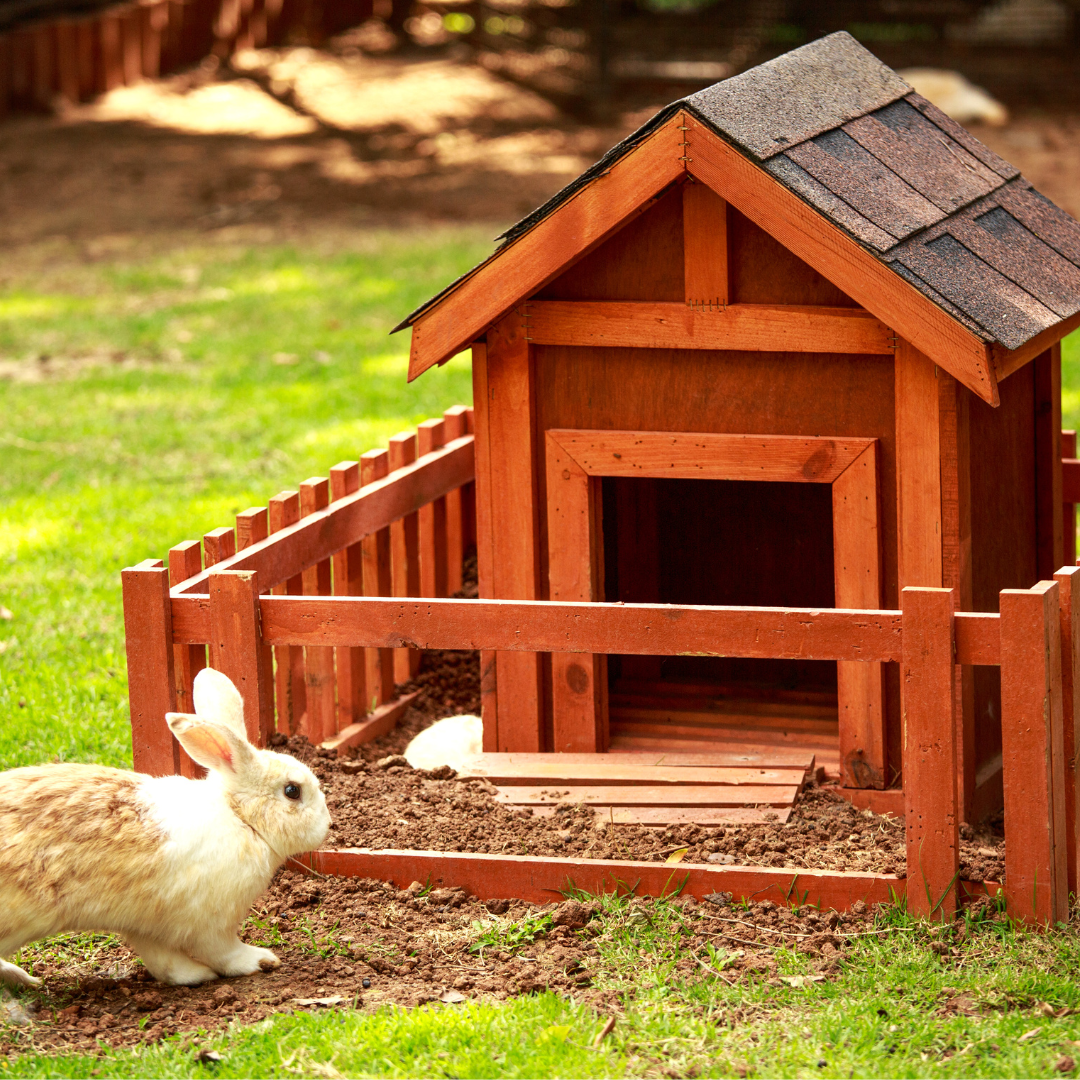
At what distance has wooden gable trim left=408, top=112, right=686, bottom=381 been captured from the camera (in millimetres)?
4281

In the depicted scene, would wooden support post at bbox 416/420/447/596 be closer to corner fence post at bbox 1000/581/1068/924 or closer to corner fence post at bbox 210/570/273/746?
corner fence post at bbox 210/570/273/746

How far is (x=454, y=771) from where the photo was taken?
4.78 meters

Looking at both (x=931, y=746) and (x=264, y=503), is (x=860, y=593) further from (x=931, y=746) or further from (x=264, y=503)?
(x=264, y=503)

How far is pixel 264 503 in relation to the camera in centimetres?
767

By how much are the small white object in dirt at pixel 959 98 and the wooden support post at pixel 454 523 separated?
13.0 metres

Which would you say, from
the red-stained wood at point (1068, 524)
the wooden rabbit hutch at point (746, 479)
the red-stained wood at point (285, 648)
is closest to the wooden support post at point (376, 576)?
the wooden rabbit hutch at point (746, 479)

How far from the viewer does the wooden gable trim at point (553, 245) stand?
4.28m

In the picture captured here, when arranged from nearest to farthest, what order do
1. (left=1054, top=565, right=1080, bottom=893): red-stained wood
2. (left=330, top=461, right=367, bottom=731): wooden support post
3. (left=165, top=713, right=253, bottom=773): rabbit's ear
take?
(left=165, top=713, right=253, bottom=773): rabbit's ear → (left=1054, top=565, right=1080, bottom=893): red-stained wood → (left=330, top=461, right=367, bottom=731): wooden support post

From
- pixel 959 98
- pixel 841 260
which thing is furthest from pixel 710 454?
pixel 959 98

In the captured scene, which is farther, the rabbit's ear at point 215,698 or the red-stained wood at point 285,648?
the red-stained wood at point 285,648

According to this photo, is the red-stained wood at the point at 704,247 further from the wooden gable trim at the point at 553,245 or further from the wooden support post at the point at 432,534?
the wooden support post at the point at 432,534

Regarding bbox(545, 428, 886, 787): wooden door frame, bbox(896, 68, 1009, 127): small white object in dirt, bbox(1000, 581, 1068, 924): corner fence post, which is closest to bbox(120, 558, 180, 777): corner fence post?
bbox(545, 428, 886, 787): wooden door frame

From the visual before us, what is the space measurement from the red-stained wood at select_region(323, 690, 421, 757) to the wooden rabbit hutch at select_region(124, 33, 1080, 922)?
0.03 metres

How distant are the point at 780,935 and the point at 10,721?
2811 mm
